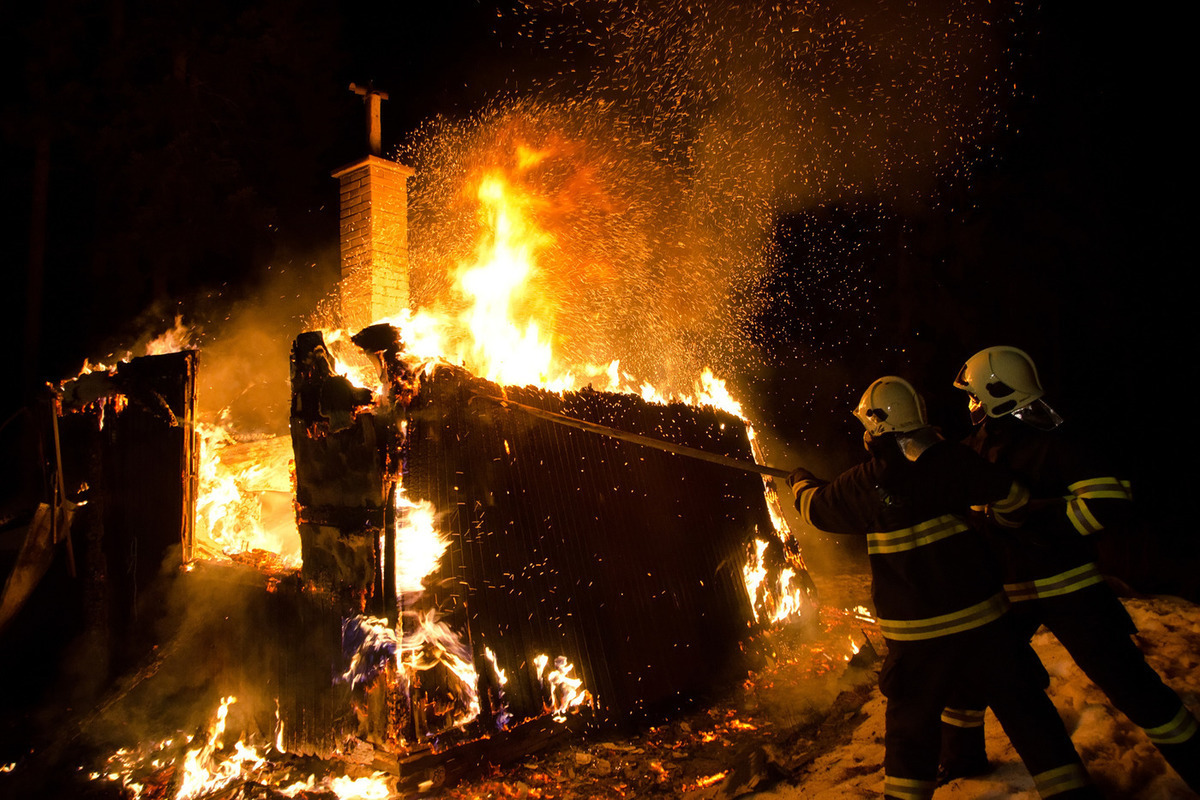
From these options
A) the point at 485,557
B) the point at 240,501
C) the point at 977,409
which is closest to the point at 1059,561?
the point at 977,409

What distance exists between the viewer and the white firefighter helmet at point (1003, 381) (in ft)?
11.9

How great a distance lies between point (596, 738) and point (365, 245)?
809cm

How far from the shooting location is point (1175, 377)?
30.6ft

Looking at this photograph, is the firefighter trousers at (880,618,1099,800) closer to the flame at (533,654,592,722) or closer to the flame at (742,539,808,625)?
the flame at (533,654,592,722)

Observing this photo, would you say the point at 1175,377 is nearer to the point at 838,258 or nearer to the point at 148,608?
the point at 838,258

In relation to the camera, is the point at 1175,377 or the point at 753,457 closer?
the point at 753,457

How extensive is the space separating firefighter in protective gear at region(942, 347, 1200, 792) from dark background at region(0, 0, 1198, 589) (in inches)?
295

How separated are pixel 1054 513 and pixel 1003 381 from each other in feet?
2.75

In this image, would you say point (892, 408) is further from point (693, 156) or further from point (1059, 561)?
point (693, 156)

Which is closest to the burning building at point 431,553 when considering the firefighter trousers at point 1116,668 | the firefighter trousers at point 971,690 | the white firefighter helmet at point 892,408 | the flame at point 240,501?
the flame at point 240,501

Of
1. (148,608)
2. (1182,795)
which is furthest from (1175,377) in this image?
(148,608)

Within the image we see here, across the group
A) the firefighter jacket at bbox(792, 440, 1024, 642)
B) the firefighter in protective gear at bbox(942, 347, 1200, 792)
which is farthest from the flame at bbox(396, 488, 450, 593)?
the firefighter in protective gear at bbox(942, 347, 1200, 792)

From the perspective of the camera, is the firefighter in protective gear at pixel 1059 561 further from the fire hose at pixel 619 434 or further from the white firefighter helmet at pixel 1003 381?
the fire hose at pixel 619 434

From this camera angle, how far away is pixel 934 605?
10.0 ft
